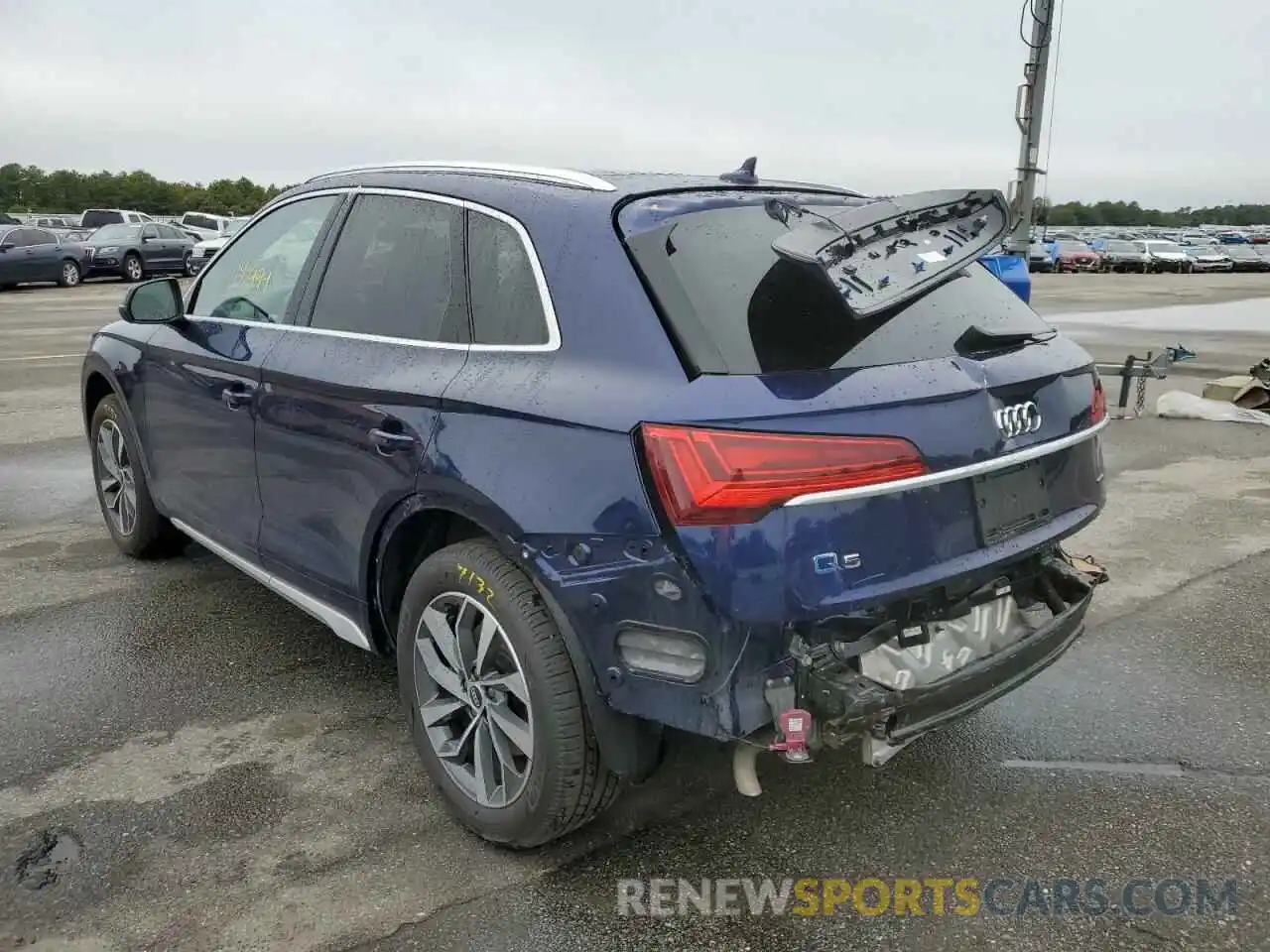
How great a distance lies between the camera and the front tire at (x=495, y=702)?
263 centimetres

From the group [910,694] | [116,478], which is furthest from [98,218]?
[910,694]

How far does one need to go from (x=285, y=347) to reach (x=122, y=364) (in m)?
1.67

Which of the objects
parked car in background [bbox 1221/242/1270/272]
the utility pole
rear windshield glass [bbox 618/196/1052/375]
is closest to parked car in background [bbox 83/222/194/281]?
the utility pole

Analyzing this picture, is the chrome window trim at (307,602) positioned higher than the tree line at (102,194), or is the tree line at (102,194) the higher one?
the tree line at (102,194)

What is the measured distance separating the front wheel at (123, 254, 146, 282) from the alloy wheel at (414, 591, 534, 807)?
27416mm

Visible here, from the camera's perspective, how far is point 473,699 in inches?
115

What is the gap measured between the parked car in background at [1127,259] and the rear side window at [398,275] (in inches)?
1892

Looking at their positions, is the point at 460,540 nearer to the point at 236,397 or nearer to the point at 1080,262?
the point at 236,397

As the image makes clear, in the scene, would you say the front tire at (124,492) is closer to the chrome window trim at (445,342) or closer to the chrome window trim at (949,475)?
the chrome window trim at (445,342)

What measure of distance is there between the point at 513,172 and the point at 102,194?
7937 cm

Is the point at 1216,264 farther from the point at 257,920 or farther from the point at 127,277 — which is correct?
the point at 257,920

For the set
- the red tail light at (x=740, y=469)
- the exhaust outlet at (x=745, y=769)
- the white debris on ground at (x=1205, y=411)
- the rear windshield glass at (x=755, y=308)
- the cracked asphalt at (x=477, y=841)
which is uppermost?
the rear windshield glass at (x=755, y=308)

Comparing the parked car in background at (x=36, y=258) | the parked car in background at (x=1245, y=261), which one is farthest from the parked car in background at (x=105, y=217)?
the parked car in background at (x=1245, y=261)

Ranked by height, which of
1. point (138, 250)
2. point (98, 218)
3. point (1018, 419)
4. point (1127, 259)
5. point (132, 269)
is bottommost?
point (1127, 259)
